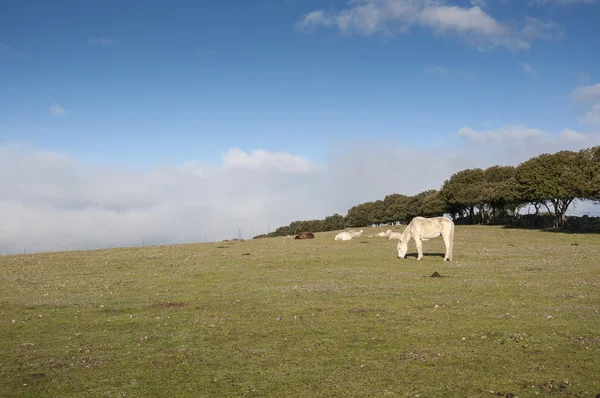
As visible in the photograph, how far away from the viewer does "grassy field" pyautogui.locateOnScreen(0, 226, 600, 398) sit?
370 inches

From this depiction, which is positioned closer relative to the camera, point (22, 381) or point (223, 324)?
point (22, 381)

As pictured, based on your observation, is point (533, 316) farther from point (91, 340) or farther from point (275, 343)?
point (91, 340)

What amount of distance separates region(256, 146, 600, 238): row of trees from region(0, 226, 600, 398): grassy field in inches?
1756

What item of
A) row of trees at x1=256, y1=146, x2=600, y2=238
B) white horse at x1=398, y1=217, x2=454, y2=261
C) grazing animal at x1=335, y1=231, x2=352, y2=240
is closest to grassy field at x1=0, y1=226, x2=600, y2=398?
white horse at x1=398, y1=217, x2=454, y2=261

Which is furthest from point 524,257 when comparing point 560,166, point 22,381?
point 560,166

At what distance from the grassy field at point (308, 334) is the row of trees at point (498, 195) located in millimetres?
44594

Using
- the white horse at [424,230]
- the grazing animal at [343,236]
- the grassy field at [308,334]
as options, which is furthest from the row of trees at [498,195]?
the grassy field at [308,334]

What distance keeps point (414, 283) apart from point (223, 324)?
35.2ft

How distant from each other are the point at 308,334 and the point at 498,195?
72.9 meters

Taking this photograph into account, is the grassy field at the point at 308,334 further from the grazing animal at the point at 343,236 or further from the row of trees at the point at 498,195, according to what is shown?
the row of trees at the point at 498,195

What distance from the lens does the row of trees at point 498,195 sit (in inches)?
2515

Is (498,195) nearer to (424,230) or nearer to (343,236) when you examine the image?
(343,236)

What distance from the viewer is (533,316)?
1441 cm

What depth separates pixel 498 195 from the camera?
7769 centimetres
